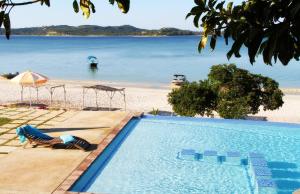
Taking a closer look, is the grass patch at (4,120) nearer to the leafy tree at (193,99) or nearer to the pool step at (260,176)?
the leafy tree at (193,99)

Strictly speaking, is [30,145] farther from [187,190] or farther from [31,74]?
[31,74]

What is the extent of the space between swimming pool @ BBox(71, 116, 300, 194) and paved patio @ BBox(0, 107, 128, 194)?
692mm

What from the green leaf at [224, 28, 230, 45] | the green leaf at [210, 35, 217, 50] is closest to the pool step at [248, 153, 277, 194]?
the green leaf at [210, 35, 217, 50]

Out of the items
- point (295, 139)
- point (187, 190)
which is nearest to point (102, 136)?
point (187, 190)

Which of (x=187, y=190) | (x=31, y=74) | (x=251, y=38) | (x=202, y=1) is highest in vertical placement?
(x=202, y=1)

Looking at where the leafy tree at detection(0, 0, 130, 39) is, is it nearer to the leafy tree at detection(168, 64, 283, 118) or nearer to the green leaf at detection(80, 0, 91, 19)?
the green leaf at detection(80, 0, 91, 19)

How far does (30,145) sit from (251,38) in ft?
40.8

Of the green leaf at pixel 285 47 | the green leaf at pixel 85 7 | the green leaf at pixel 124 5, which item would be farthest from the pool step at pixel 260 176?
the green leaf at pixel 124 5

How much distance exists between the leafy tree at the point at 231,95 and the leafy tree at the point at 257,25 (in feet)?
49.5

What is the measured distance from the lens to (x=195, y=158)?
43.5 feet

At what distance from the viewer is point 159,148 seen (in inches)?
561

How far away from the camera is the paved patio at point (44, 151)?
10.5 m

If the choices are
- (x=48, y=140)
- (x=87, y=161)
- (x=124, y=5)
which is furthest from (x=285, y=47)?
(x=48, y=140)

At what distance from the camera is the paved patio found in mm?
Answer: 10492
